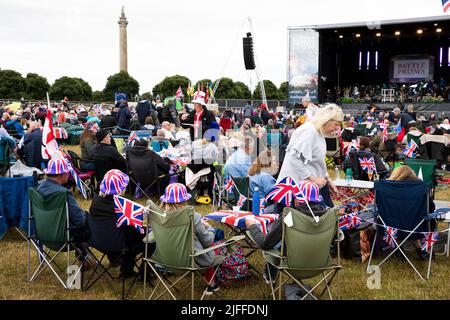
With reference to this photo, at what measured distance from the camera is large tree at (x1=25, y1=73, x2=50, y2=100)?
120 ft

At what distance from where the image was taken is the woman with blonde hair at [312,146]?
4680mm

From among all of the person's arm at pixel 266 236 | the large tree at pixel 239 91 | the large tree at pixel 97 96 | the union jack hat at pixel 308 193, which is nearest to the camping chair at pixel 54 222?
the person's arm at pixel 266 236

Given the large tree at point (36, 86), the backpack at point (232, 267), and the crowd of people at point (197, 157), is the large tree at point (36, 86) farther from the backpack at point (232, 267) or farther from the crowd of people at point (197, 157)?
the backpack at point (232, 267)

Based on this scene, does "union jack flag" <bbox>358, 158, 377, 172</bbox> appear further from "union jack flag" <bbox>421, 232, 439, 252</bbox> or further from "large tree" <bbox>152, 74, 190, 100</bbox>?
"large tree" <bbox>152, 74, 190, 100</bbox>

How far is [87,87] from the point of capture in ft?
127

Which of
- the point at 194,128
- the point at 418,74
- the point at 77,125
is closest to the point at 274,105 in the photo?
the point at 418,74

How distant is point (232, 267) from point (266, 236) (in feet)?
2.49

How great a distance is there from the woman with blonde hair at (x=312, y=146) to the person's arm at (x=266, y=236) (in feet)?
2.13

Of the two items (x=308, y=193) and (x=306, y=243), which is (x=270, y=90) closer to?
(x=308, y=193)

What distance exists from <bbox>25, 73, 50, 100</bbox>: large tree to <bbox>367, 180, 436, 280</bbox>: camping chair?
3460cm

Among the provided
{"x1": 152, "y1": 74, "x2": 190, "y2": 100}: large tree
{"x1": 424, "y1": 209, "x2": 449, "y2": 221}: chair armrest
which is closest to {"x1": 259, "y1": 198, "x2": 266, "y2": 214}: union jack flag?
{"x1": 424, "y1": 209, "x2": 449, "y2": 221}: chair armrest

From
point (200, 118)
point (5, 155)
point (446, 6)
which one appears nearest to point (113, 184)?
point (200, 118)

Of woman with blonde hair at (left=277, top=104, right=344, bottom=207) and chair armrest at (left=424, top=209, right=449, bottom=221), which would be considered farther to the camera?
A: chair armrest at (left=424, top=209, right=449, bottom=221)
